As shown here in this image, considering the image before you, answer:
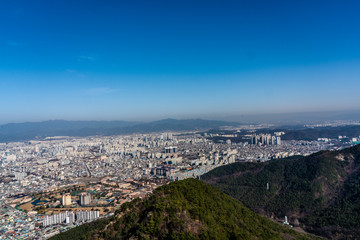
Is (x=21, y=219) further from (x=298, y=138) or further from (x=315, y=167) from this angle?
(x=298, y=138)

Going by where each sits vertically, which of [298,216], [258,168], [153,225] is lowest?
[298,216]

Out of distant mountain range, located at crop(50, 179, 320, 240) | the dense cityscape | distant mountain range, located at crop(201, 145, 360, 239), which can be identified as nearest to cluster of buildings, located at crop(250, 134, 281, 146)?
the dense cityscape

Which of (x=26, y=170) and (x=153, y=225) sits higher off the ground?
(x=153, y=225)

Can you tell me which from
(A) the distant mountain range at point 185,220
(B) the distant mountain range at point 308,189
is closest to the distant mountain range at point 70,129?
(B) the distant mountain range at point 308,189

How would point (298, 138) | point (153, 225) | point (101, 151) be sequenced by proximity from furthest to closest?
1. point (298, 138)
2. point (101, 151)
3. point (153, 225)

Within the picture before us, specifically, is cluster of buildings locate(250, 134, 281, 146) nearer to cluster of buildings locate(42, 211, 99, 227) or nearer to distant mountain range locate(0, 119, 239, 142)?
cluster of buildings locate(42, 211, 99, 227)

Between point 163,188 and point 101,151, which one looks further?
point 101,151

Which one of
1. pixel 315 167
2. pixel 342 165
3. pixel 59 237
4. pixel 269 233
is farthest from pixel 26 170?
pixel 342 165
